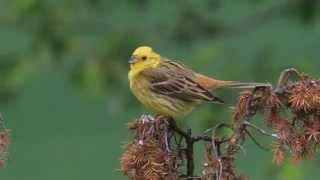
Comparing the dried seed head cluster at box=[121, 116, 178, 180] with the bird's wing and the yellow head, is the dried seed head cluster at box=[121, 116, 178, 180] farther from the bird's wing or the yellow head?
the yellow head

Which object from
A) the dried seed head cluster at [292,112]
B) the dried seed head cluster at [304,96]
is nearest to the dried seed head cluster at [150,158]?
the dried seed head cluster at [292,112]

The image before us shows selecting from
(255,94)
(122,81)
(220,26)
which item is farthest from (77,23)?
(255,94)

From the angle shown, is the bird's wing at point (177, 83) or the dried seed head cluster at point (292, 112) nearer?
the dried seed head cluster at point (292, 112)

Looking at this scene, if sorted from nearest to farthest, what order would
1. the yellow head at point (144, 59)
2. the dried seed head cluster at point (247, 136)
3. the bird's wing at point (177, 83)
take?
the dried seed head cluster at point (247, 136) → the bird's wing at point (177, 83) → the yellow head at point (144, 59)

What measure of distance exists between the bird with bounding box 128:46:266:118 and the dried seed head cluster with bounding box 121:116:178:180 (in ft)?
4.13

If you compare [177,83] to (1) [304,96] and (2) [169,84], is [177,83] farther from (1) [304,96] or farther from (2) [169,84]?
(1) [304,96]

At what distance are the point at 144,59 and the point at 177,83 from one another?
366mm

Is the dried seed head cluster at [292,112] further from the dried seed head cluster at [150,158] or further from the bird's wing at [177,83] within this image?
the bird's wing at [177,83]

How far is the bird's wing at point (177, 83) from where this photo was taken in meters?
4.97

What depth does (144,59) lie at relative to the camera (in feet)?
17.9

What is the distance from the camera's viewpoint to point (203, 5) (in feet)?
36.4

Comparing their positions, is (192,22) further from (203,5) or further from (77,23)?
(77,23)

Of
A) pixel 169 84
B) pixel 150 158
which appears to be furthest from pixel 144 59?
pixel 150 158

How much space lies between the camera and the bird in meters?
5.00
